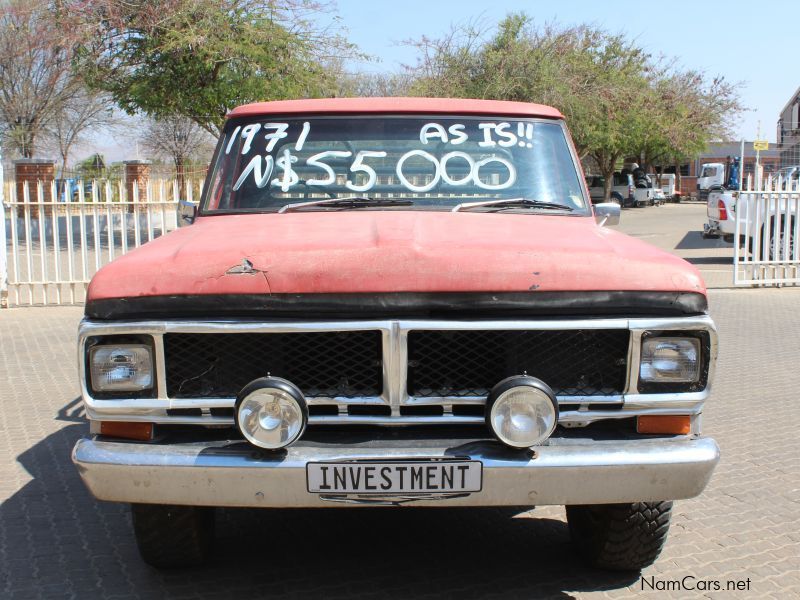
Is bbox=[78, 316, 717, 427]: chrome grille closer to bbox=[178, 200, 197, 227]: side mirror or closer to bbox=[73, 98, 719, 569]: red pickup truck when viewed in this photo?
bbox=[73, 98, 719, 569]: red pickup truck

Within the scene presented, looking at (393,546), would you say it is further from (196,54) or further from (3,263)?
(196,54)

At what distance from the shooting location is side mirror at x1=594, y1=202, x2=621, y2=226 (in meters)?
4.51

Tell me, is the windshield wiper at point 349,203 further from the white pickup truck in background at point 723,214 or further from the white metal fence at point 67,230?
the white pickup truck in background at point 723,214

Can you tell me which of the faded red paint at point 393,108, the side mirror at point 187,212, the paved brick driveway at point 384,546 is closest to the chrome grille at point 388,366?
the paved brick driveway at point 384,546

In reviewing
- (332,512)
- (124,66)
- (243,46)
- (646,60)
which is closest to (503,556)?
(332,512)

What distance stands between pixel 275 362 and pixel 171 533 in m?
0.98

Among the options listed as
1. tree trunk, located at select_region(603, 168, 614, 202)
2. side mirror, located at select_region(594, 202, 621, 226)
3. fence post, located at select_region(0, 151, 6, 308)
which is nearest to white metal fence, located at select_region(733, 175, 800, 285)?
side mirror, located at select_region(594, 202, 621, 226)

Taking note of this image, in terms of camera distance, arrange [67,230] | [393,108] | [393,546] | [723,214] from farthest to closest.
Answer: [723,214]
[67,230]
[393,108]
[393,546]

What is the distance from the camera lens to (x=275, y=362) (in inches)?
121

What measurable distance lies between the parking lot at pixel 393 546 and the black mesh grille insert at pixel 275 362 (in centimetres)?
98

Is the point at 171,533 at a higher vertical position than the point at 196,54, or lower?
lower

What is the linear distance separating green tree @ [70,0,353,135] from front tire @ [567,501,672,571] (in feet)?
52.5

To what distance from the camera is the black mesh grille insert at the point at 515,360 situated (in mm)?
3051

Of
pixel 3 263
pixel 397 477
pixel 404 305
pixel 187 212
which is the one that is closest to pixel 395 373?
pixel 404 305
